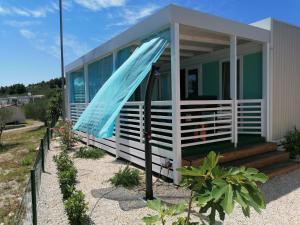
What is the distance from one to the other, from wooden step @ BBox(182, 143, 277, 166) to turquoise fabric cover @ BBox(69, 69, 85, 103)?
6.85 meters

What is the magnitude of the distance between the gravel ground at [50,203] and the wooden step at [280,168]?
401 cm

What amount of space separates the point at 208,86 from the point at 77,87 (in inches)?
218

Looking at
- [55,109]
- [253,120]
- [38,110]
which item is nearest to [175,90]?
[253,120]

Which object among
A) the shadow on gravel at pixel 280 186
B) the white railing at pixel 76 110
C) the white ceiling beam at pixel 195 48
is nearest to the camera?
the shadow on gravel at pixel 280 186

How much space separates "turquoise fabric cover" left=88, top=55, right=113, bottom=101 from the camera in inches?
320

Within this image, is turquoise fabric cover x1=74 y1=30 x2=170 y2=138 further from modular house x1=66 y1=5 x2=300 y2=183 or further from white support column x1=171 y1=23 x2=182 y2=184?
modular house x1=66 y1=5 x2=300 y2=183

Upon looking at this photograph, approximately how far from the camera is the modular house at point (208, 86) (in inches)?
208

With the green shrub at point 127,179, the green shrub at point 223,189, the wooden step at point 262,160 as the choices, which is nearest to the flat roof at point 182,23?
the wooden step at point 262,160

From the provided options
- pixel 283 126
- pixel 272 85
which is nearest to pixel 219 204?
pixel 272 85

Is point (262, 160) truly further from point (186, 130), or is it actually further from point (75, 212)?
point (75, 212)

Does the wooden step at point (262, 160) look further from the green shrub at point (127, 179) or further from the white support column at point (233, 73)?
the green shrub at point (127, 179)

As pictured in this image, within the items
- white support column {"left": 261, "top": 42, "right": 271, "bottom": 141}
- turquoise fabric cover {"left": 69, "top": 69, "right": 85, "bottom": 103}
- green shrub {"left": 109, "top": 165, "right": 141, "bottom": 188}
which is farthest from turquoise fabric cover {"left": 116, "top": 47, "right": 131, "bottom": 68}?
turquoise fabric cover {"left": 69, "top": 69, "right": 85, "bottom": 103}

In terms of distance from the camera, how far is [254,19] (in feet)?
24.2

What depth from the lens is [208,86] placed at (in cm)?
935
